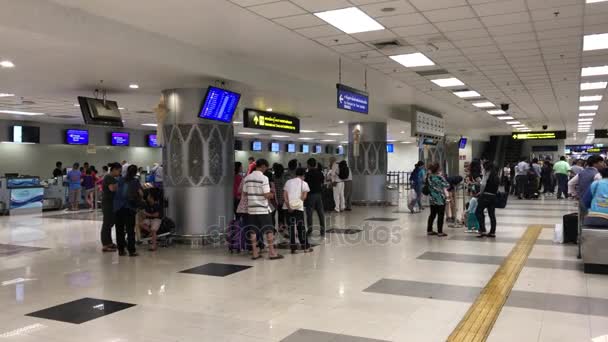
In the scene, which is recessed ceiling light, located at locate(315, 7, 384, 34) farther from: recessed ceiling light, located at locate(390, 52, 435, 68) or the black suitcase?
the black suitcase

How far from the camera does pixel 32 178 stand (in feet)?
53.9

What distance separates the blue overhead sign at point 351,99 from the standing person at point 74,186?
11.3 meters

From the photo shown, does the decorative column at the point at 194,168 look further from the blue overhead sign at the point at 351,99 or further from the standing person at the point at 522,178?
the standing person at the point at 522,178

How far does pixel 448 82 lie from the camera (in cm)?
1217

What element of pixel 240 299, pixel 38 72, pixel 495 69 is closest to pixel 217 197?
pixel 38 72

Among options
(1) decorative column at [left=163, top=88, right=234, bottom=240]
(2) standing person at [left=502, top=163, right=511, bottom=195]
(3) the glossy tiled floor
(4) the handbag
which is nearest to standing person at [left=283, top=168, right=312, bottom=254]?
(3) the glossy tiled floor

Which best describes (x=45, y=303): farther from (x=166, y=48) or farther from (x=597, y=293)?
(x=597, y=293)

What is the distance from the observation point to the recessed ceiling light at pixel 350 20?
22.0 ft

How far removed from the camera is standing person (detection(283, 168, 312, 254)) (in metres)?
8.34

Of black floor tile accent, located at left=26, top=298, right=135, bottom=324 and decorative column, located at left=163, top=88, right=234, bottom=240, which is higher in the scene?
decorative column, located at left=163, top=88, right=234, bottom=240

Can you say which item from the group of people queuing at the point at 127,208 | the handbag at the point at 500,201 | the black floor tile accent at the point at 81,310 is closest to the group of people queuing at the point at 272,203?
the group of people queuing at the point at 127,208

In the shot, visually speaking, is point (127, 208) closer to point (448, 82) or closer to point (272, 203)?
point (272, 203)

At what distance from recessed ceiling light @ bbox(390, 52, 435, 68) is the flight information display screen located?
3147mm

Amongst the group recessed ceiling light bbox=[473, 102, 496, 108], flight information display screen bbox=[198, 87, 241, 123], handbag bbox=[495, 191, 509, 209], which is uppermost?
recessed ceiling light bbox=[473, 102, 496, 108]
